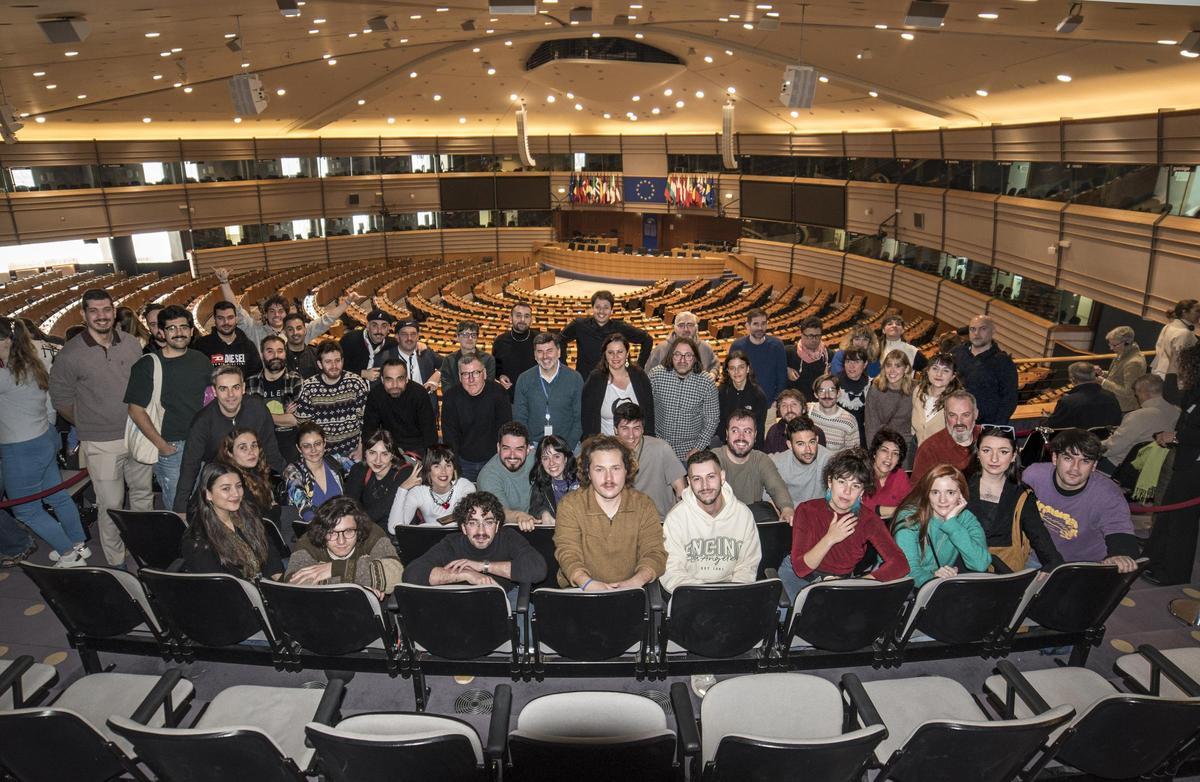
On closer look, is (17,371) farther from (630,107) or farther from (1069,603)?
(630,107)

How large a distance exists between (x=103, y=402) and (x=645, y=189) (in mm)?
28328

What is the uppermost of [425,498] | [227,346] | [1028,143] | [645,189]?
[1028,143]

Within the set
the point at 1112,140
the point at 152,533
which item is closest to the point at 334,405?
the point at 152,533

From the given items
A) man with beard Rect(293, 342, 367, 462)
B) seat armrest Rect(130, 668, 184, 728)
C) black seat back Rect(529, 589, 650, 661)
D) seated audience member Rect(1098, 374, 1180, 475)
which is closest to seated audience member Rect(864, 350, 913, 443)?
seated audience member Rect(1098, 374, 1180, 475)

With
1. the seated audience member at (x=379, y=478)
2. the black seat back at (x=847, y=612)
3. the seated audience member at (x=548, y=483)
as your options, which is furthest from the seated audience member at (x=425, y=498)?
the black seat back at (x=847, y=612)

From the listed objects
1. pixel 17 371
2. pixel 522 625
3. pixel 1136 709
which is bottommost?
pixel 522 625

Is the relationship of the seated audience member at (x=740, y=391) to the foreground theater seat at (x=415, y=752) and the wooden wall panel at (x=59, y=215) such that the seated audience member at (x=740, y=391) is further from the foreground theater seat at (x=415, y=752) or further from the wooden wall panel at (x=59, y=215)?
the wooden wall panel at (x=59, y=215)

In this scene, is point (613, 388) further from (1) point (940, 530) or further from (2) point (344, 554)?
(1) point (940, 530)

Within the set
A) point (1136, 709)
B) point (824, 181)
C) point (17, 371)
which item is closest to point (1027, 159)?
point (824, 181)

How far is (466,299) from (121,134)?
1218 cm

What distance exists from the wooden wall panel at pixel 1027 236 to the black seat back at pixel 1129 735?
44.4 ft

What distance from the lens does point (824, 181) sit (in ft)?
81.5

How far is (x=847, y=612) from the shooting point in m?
3.60

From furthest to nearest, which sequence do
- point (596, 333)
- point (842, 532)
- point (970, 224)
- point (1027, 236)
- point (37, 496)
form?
point (970, 224) < point (1027, 236) < point (596, 333) < point (37, 496) < point (842, 532)
